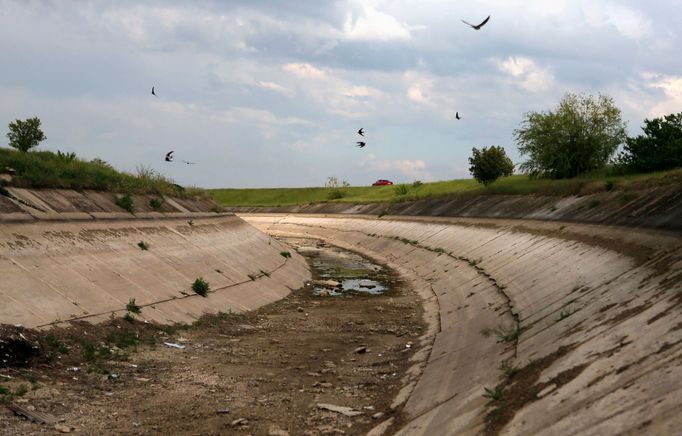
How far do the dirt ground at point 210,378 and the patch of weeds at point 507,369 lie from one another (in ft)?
8.36

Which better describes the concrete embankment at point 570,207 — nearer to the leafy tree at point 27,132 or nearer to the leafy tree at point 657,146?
the leafy tree at point 657,146

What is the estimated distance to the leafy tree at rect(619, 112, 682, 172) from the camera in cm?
4712

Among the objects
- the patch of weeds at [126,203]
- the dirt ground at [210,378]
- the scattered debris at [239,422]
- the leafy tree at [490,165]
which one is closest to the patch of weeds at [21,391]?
the dirt ground at [210,378]

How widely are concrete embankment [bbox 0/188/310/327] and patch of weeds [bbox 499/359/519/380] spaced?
11661 mm

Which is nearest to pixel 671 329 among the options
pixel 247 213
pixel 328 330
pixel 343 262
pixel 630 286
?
pixel 630 286

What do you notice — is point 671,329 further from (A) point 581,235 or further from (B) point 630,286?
(A) point 581,235

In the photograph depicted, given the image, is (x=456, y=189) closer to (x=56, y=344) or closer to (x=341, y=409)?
(x=341, y=409)

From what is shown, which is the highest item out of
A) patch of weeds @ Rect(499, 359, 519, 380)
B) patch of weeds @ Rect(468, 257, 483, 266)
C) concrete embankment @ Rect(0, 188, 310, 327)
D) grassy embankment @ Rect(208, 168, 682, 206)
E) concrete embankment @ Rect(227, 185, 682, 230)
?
grassy embankment @ Rect(208, 168, 682, 206)

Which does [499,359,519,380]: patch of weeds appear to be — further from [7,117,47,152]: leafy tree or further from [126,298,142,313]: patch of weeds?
[7,117,47,152]: leafy tree

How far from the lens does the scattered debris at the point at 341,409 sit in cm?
1414

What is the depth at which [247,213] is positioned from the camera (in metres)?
125

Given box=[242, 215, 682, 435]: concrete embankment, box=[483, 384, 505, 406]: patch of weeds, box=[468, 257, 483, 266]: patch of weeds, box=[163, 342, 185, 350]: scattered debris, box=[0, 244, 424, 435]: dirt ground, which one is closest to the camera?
box=[242, 215, 682, 435]: concrete embankment

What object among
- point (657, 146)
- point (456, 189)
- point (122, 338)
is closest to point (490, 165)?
point (456, 189)

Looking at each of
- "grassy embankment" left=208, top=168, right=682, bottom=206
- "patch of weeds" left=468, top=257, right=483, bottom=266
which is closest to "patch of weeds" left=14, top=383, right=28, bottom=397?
"patch of weeds" left=468, top=257, right=483, bottom=266
